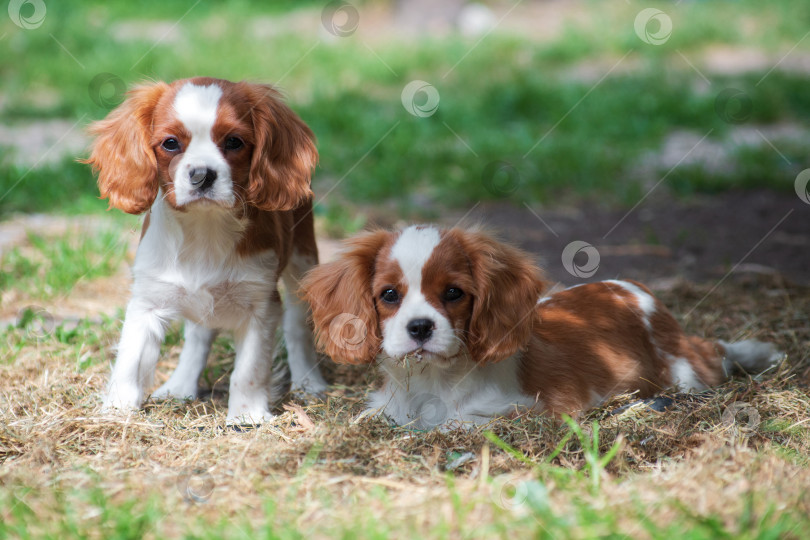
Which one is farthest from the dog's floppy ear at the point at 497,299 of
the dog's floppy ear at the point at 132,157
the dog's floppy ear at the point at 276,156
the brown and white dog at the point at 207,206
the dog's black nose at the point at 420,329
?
the dog's floppy ear at the point at 132,157

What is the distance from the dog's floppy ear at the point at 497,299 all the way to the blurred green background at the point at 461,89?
3204mm

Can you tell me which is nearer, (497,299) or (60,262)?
(497,299)

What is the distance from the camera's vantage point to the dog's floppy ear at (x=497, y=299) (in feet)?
11.5

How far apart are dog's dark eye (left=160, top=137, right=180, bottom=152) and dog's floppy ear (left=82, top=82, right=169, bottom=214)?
0.22ft

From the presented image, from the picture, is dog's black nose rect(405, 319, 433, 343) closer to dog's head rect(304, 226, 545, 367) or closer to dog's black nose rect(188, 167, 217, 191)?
dog's head rect(304, 226, 545, 367)

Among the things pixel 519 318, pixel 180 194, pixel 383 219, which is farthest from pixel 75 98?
pixel 519 318

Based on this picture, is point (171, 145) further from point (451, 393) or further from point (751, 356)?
point (751, 356)

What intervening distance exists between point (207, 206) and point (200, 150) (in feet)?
Answer: 0.74

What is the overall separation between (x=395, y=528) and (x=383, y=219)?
466cm

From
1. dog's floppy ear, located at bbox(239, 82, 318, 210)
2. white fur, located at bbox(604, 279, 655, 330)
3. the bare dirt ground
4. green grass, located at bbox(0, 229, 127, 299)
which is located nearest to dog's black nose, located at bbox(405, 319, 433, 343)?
dog's floppy ear, located at bbox(239, 82, 318, 210)

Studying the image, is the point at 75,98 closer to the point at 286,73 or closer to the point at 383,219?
the point at 286,73

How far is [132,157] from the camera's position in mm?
3617

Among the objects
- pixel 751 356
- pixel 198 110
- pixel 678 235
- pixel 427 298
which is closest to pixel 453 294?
pixel 427 298

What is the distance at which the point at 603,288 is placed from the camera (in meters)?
4.30
